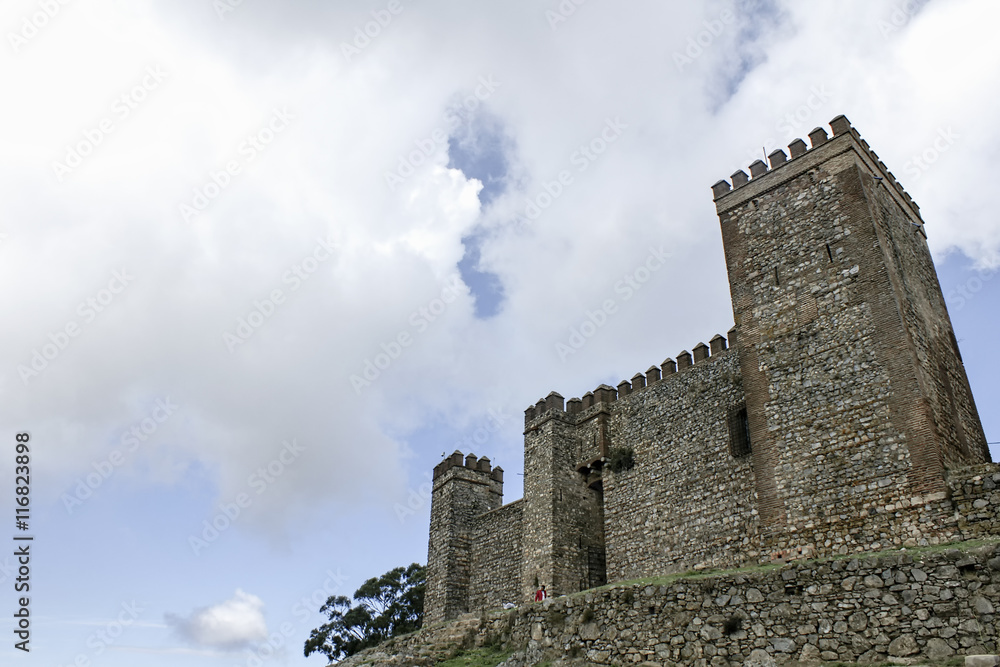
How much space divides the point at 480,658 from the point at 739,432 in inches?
352

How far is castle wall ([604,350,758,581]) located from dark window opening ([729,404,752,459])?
0.13 metres

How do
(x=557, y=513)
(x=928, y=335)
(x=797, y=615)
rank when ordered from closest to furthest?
(x=797, y=615), (x=928, y=335), (x=557, y=513)

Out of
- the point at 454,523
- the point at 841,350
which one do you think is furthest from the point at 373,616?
the point at 841,350

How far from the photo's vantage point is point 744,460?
59.0 ft

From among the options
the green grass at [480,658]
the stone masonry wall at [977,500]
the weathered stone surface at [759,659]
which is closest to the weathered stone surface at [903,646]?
the weathered stone surface at [759,659]

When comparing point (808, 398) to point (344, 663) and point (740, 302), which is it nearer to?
point (740, 302)

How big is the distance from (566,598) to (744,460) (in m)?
6.99

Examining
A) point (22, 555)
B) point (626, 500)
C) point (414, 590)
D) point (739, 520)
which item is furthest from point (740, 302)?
point (414, 590)

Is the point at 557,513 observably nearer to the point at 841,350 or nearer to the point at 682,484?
the point at 682,484

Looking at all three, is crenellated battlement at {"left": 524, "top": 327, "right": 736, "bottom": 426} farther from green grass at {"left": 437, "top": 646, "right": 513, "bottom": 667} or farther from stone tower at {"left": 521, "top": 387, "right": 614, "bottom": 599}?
green grass at {"left": 437, "top": 646, "right": 513, "bottom": 667}

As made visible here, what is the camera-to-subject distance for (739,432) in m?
18.6

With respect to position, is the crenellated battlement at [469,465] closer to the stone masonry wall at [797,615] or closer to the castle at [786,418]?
the castle at [786,418]

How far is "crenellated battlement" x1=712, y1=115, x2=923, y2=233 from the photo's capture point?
16.5m

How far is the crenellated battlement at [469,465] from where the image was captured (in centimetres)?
2873
